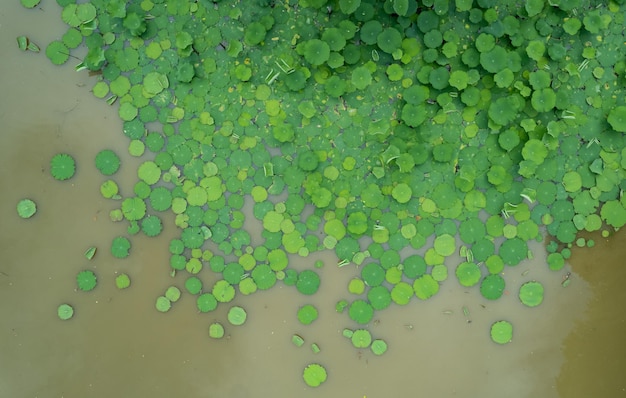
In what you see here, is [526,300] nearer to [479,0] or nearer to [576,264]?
[576,264]

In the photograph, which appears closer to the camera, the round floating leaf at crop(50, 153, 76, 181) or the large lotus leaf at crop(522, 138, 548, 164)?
the large lotus leaf at crop(522, 138, 548, 164)

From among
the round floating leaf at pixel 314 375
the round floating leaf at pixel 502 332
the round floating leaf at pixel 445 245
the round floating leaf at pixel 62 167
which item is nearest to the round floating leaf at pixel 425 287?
the round floating leaf at pixel 445 245

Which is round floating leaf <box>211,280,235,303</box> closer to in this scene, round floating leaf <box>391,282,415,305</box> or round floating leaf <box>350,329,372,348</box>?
round floating leaf <box>350,329,372,348</box>

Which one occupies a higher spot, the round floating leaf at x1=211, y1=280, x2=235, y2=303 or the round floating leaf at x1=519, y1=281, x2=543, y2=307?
the round floating leaf at x1=519, y1=281, x2=543, y2=307

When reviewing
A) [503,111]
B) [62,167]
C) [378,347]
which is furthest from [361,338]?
[62,167]

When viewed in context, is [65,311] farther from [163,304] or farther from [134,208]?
[134,208]

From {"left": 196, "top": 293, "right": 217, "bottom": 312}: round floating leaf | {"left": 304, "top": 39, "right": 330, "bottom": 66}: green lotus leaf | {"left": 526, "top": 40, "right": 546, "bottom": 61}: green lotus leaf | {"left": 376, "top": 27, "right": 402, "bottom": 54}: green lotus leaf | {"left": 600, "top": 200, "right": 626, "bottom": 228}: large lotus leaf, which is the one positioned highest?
{"left": 526, "top": 40, "right": 546, "bottom": 61}: green lotus leaf

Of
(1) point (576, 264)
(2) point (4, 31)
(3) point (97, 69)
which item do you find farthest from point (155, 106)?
(1) point (576, 264)

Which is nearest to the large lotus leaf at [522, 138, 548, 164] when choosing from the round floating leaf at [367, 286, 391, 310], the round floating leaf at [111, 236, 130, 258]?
the round floating leaf at [367, 286, 391, 310]
